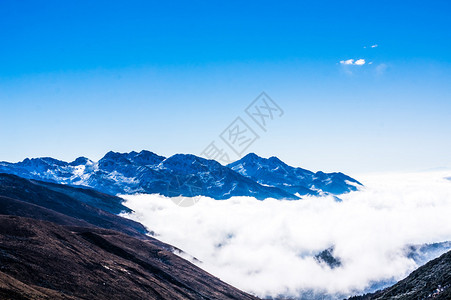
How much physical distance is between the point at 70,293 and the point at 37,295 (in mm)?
22935

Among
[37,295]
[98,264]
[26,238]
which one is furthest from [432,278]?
[26,238]

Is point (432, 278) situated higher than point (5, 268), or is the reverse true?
point (432, 278)

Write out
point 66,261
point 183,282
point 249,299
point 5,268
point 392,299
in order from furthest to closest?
1. point 249,299
2. point 183,282
3. point 66,261
4. point 5,268
5. point 392,299

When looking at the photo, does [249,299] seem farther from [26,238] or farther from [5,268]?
[5,268]

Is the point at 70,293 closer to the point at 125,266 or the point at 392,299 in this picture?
the point at 125,266

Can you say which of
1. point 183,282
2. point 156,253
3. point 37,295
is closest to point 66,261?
point 37,295

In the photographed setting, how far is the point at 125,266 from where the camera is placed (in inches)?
5108

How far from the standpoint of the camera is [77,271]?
99.6 m

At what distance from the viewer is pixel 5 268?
7588 cm

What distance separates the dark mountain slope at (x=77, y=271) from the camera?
77688mm

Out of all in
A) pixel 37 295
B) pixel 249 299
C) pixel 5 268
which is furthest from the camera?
pixel 249 299

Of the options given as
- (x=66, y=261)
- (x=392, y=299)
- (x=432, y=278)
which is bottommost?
(x=66, y=261)

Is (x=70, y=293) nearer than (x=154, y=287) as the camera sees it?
Yes

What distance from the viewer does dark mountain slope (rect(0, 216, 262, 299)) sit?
77688mm
